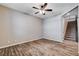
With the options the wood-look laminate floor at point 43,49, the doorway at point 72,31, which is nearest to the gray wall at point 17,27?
the wood-look laminate floor at point 43,49

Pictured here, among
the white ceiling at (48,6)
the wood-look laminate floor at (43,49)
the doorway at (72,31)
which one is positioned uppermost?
the white ceiling at (48,6)

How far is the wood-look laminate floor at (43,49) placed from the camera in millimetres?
2306

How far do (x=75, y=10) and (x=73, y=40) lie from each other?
0.72m

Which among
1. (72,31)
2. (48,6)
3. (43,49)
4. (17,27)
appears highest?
(48,6)

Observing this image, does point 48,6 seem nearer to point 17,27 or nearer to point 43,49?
point 17,27

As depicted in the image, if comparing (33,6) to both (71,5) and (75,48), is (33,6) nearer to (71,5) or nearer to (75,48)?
(71,5)

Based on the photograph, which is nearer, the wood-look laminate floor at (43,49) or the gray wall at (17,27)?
the wood-look laminate floor at (43,49)

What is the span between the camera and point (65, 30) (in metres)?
2.32

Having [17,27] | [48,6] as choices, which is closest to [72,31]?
[48,6]

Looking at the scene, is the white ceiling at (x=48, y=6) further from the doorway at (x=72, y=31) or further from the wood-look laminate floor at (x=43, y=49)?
the wood-look laminate floor at (x=43, y=49)

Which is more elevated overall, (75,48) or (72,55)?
(75,48)

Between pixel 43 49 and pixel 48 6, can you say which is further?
pixel 43 49

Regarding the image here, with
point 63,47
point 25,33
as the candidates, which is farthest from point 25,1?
point 63,47

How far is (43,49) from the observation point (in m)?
2.58
